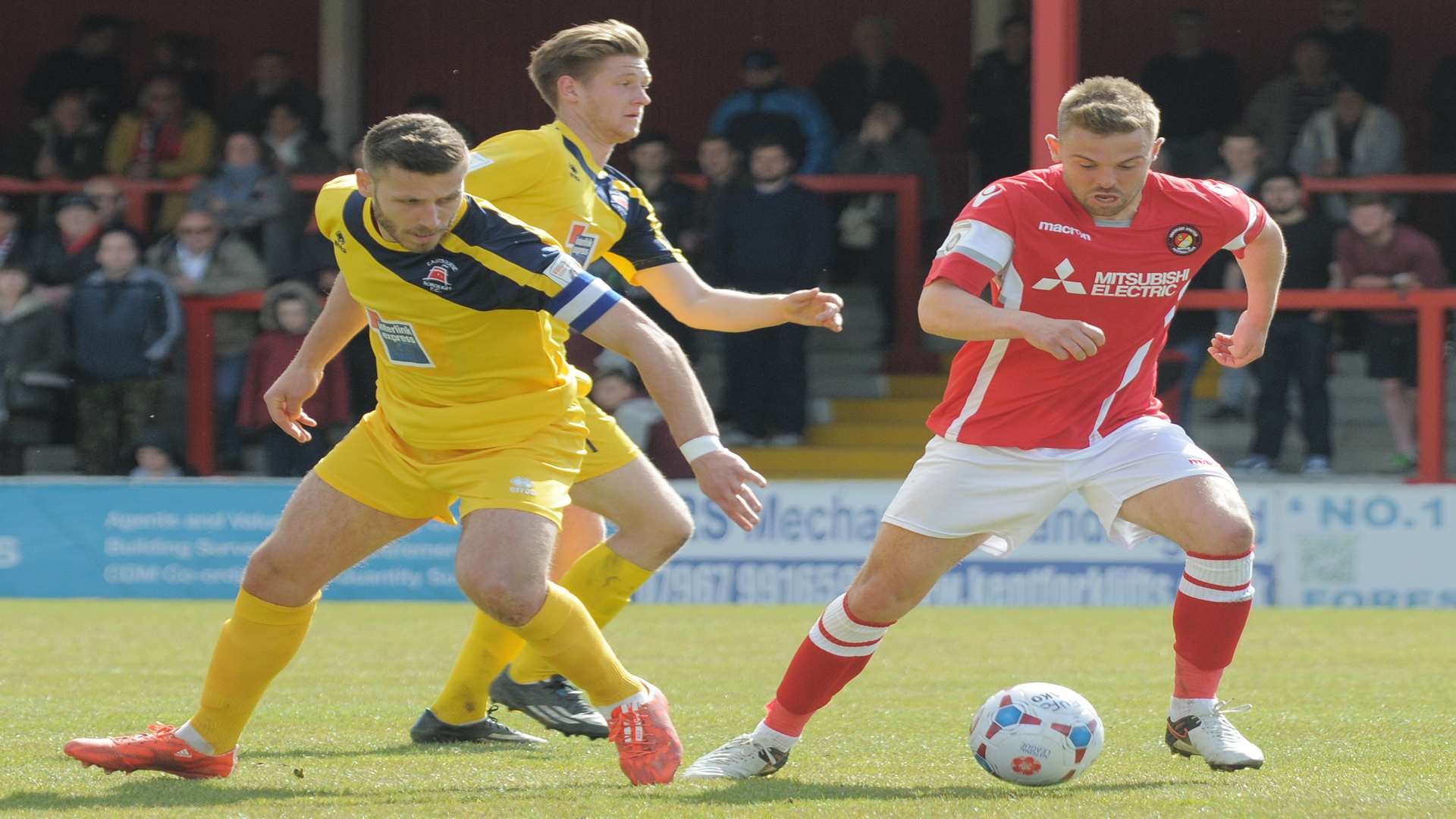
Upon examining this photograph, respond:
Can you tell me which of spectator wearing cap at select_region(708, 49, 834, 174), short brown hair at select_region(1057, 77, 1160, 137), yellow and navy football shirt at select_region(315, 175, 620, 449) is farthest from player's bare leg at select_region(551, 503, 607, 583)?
spectator wearing cap at select_region(708, 49, 834, 174)

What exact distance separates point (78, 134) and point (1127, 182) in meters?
11.7

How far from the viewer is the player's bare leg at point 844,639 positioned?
15.7 feet

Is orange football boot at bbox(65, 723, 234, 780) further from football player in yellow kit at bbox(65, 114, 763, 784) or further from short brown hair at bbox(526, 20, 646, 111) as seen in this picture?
short brown hair at bbox(526, 20, 646, 111)

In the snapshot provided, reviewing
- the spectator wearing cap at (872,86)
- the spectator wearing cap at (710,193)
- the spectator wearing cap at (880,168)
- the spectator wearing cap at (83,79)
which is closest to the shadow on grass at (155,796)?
the spectator wearing cap at (710,193)

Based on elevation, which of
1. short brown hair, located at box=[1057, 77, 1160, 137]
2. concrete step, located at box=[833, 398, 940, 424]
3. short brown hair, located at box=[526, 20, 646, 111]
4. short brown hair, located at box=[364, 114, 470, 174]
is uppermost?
short brown hair, located at box=[526, 20, 646, 111]

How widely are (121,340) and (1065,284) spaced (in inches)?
347

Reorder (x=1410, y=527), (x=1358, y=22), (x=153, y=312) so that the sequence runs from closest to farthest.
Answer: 1. (x=1410, y=527)
2. (x=153, y=312)
3. (x=1358, y=22)

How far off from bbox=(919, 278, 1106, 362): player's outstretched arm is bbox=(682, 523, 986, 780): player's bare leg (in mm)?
534

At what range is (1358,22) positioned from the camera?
522 inches

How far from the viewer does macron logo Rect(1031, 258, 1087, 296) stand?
15.7 feet

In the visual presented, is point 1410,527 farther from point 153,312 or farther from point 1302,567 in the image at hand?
point 153,312

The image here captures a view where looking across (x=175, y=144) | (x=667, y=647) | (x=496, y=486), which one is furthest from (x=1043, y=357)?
(x=175, y=144)

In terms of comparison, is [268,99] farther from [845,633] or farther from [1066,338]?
[1066,338]

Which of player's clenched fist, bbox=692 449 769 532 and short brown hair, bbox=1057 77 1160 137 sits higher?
short brown hair, bbox=1057 77 1160 137
